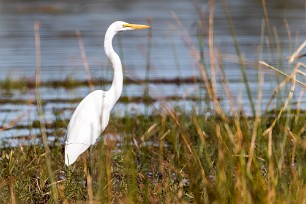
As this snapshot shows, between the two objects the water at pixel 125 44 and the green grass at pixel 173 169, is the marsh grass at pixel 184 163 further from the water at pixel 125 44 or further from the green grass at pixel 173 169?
the water at pixel 125 44

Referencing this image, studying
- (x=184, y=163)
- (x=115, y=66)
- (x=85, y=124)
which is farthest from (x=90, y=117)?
(x=184, y=163)

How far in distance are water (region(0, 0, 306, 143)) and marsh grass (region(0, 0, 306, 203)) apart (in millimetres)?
591

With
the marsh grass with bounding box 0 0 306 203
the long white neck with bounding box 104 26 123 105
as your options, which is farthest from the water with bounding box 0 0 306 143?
the marsh grass with bounding box 0 0 306 203

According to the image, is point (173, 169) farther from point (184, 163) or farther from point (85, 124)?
point (85, 124)

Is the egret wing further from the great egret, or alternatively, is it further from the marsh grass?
the marsh grass

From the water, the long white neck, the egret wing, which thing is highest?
the long white neck

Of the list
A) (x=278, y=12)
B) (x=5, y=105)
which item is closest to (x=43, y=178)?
(x=5, y=105)

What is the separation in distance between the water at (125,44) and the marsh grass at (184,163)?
0.59 m

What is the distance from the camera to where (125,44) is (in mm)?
19156

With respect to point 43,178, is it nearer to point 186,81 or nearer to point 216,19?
point 186,81

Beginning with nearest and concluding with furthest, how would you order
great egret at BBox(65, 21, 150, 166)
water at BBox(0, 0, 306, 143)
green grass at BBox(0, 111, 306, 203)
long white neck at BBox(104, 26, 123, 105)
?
green grass at BBox(0, 111, 306, 203) < great egret at BBox(65, 21, 150, 166) < long white neck at BBox(104, 26, 123, 105) < water at BBox(0, 0, 306, 143)

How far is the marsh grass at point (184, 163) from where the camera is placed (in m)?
4.36

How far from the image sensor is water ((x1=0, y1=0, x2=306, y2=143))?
11484 mm

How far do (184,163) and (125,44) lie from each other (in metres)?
12.5
